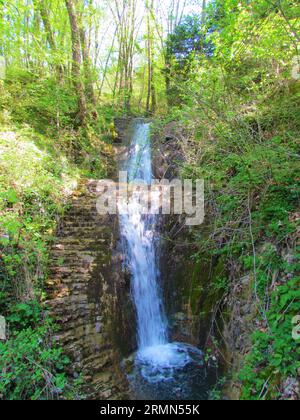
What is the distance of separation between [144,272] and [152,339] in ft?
4.11

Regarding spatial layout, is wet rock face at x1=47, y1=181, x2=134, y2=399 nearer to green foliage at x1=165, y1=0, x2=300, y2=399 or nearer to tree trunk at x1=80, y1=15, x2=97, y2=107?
green foliage at x1=165, y1=0, x2=300, y2=399

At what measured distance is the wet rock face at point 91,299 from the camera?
3.62m

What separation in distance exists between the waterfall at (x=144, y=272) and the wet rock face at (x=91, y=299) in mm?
296

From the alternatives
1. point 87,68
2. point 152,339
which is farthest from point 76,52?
point 152,339

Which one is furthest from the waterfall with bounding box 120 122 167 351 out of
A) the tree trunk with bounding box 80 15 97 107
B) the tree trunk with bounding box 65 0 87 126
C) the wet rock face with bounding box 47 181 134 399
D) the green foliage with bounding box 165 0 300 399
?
the tree trunk with bounding box 80 15 97 107

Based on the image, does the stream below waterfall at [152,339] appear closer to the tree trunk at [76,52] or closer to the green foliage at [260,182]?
the green foliage at [260,182]

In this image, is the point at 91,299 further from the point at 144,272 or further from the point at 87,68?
the point at 87,68

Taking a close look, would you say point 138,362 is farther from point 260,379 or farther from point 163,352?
point 260,379

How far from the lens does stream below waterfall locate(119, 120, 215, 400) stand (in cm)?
382

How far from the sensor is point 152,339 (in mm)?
4906

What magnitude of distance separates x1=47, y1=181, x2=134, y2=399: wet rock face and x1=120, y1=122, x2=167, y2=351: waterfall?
30cm

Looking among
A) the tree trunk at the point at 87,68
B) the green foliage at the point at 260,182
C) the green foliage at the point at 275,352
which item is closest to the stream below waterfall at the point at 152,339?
the green foliage at the point at 260,182

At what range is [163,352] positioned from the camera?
15.3 feet

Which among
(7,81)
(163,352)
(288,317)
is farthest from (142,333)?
(7,81)
